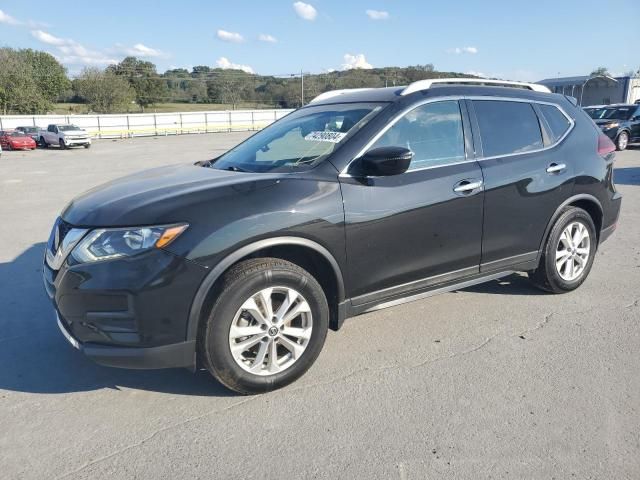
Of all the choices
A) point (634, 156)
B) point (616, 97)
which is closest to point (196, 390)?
point (634, 156)

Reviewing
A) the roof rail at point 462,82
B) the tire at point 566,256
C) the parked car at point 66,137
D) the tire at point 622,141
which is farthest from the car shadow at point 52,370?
the parked car at point 66,137

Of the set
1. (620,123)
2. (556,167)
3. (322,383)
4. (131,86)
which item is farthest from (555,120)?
(131,86)

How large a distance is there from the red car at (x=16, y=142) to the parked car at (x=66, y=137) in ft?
4.54

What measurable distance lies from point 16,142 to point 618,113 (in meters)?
32.9

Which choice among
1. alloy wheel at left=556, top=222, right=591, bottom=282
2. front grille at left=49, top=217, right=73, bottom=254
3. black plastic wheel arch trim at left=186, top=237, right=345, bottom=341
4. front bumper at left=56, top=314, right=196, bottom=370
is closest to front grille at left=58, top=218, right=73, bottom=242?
front grille at left=49, top=217, right=73, bottom=254

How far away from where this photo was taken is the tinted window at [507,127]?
13.1ft

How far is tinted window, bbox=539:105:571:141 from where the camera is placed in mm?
4445

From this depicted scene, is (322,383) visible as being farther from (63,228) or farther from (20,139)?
(20,139)

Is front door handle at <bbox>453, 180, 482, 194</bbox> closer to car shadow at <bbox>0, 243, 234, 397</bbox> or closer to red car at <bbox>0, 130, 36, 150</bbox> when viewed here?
car shadow at <bbox>0, 243, 234, 397</bbox>

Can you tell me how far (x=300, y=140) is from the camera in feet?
12.7

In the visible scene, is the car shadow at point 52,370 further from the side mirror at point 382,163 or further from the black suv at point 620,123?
the black suv at point 620,123

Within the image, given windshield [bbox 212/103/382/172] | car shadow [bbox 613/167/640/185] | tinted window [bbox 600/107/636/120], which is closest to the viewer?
windshield [bbox 212/103/382/172]

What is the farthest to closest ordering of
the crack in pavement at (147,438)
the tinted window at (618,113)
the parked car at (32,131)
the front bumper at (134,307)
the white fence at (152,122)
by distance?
1. the white fence at (152,122)
2. the parked car at (32,131)
3. the tinted window at (618,113)
4. the front bumper at (134,307)
5. the crack in pavement at (147,438)

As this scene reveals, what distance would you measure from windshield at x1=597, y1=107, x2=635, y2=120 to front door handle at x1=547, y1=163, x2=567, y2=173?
59.8 feet
